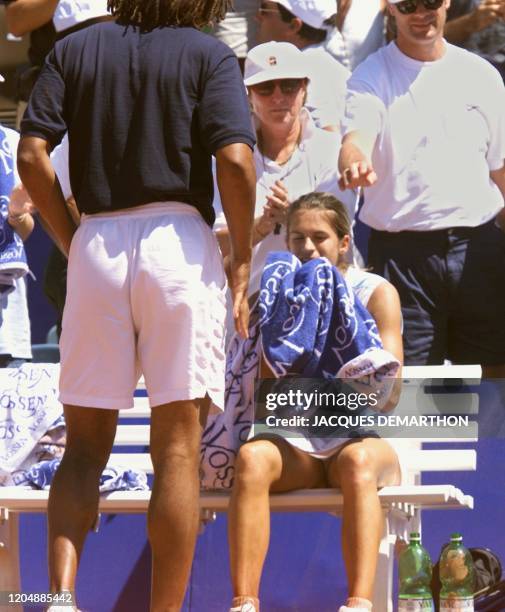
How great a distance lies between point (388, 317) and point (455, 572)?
79 cm

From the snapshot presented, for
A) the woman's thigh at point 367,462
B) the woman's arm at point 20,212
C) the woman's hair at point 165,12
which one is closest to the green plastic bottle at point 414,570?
the woman's thigh at point 367,462

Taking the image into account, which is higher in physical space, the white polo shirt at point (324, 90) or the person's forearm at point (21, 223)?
the white polo shirt at point (324, 90)

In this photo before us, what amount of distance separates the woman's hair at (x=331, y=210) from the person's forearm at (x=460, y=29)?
3.70ft

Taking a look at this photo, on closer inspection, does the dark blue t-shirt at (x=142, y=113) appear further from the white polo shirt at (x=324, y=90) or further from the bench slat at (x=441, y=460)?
the white polo shirt at (x=324, y=90)

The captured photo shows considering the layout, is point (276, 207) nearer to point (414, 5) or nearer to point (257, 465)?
point (414, 5)

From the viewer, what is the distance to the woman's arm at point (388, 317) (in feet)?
13.4

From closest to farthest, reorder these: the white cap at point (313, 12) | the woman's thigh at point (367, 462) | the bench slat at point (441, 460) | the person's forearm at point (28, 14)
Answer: the woman's thigh at point (367, 462) < the bench slat at point (441, 460) < the white cap at point (313, 12) < the person's forearm at point (28, 14)

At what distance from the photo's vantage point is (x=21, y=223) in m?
5.00

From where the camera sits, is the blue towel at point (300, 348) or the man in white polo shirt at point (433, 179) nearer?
the blue towel at point (300, 348)

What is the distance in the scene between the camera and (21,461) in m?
4.32

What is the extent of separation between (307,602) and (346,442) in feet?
2.73

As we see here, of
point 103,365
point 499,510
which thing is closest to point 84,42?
point 103,365

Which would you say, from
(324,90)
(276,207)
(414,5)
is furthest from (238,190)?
(414,5)

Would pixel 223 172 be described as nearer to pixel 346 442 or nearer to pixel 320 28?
pixel 346 442
